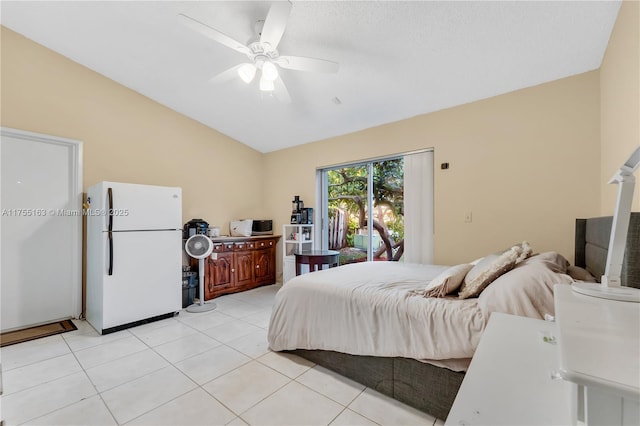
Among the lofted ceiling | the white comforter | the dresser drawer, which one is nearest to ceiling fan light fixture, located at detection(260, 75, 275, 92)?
the lofted ceiling

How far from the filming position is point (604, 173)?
2.24m

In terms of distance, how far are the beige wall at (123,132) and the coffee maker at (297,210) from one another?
3.33 ft

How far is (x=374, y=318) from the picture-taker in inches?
70.6

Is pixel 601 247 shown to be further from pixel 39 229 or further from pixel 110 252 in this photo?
pixel 39 229

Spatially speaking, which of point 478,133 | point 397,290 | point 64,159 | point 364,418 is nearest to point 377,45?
point 478,133

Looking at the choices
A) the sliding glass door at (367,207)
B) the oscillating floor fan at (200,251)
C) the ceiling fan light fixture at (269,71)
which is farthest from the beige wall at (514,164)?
the oscillating floor fan at (200,251)

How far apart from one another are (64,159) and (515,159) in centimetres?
497

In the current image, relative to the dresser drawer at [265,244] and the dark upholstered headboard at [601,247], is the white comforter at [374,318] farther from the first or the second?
the dresser drawer at [265,244]

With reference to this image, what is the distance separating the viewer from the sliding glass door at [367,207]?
3.75 metres

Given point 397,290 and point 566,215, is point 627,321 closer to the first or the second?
point 397,290

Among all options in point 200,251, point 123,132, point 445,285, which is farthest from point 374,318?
point 123,132

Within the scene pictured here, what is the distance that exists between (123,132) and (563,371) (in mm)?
4509

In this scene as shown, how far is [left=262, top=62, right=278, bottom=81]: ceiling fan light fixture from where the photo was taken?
2.20 metres

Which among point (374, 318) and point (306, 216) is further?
point (306, 216)
